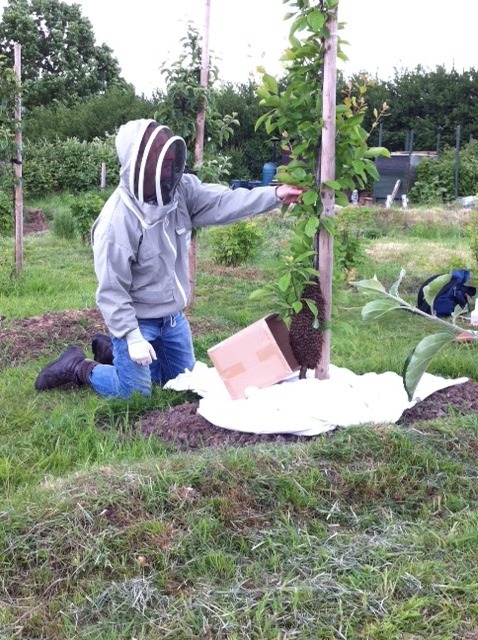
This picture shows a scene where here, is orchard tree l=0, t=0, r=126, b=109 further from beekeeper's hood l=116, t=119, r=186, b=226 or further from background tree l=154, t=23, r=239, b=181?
beekeeper's hood l=116, t=119, r=186, b=226

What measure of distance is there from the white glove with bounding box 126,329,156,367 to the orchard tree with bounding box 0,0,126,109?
36.3 metres

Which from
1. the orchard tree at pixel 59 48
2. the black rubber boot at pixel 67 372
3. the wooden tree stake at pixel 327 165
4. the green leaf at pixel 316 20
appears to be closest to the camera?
the green leaf at pixel 316 20

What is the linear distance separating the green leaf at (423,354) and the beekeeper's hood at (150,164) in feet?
9.17

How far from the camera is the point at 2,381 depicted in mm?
5246

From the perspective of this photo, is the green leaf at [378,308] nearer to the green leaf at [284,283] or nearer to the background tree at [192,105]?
the green leaf at [284,283]

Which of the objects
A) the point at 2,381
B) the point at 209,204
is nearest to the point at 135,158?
the point at 209,204

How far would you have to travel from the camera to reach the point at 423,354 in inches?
62.4

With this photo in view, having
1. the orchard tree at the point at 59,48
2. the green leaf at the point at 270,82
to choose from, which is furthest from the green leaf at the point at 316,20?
the orchard tree at the point at 59,48

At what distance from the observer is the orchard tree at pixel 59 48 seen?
130ft

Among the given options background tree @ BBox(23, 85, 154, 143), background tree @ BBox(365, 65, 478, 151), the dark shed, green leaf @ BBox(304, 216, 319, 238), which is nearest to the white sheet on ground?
green leaf @ BBox(304, 216, 319, 238)

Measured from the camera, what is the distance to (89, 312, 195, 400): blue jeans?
4.56 metres

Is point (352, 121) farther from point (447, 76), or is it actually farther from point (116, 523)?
point (447, 76)

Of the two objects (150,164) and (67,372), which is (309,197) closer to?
(150,164)

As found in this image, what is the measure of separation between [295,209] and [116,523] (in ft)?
6.65
